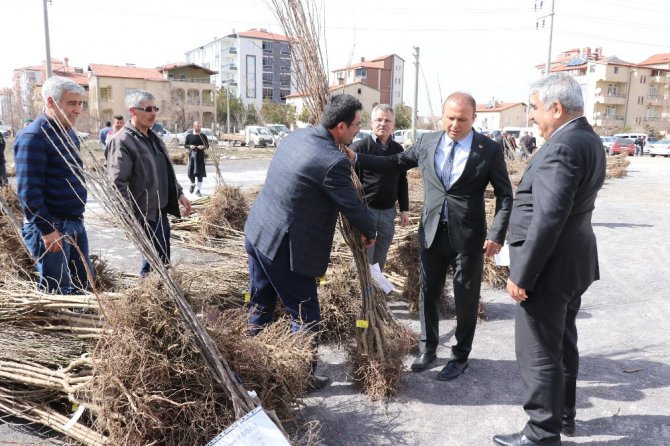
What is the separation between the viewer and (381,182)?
3.83m

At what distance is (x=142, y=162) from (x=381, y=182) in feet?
5.84

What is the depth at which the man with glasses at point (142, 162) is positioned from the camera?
3.49 m

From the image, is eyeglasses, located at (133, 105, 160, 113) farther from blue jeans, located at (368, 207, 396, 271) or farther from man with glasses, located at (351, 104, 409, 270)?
blue jeans, located at (368, 207, 396, 271)

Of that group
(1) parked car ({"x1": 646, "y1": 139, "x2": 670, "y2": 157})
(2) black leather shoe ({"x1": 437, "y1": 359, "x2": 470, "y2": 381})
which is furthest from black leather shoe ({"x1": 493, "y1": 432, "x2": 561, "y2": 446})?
(1) parked car ({"x1": 646, "y1": 139, "x2": 670, "y2": 157})

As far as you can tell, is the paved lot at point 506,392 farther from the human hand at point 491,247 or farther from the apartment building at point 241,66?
the apartment building at point 241,66

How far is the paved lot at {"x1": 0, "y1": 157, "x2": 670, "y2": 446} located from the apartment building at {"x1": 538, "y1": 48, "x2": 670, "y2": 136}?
190 feet

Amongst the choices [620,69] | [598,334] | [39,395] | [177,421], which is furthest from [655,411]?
[620,69]

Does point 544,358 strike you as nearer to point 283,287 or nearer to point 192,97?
point 283,287

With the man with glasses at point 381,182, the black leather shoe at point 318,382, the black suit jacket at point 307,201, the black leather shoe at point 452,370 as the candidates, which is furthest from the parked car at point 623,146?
the black suit jacket at point 307,201

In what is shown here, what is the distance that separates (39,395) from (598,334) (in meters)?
3.78

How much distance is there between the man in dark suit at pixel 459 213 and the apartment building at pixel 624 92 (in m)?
59.2

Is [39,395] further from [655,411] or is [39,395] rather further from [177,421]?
[655,411]

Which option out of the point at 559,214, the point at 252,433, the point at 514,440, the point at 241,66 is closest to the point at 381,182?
the point at 559,214

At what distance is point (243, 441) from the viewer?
177 cm
